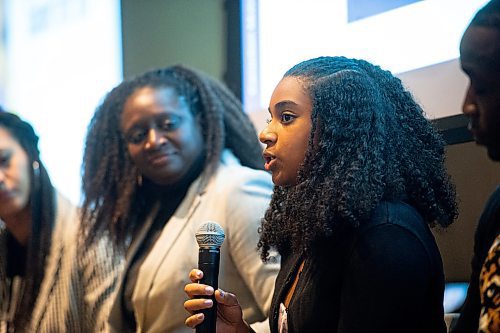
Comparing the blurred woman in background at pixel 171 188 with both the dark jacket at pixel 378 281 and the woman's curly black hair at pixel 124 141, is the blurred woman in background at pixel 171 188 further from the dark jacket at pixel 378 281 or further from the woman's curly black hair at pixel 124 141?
the dark jacket at pixel 378 281

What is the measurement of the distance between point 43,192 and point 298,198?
136cm

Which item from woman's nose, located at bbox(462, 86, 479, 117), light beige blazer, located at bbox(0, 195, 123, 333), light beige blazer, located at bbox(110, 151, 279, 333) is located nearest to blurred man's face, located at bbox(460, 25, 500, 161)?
woman's nose, located at bbox(462, 86, 479, 117)

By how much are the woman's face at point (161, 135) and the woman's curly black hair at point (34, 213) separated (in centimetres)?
38

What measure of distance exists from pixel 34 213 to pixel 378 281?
151 centimetres

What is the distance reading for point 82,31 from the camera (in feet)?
10.8

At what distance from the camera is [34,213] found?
8.32 feet

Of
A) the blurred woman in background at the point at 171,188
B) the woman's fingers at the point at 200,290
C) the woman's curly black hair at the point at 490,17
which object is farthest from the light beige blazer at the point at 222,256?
the woman's curly black hair at the point at 490,17

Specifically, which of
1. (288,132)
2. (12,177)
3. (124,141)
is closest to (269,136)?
(288,132)

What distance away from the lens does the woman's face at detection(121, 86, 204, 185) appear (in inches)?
Answer: 88.8

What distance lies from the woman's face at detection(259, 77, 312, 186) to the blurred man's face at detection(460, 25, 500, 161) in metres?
0.30

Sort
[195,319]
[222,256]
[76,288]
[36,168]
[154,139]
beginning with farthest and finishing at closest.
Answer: [36,168] → [76,288] → [154,139] → [222,256] → [195,319]

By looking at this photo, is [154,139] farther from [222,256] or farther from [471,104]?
[471,104]

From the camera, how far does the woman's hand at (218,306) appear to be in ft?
4.58

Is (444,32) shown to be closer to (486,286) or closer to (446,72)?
(446,72)
